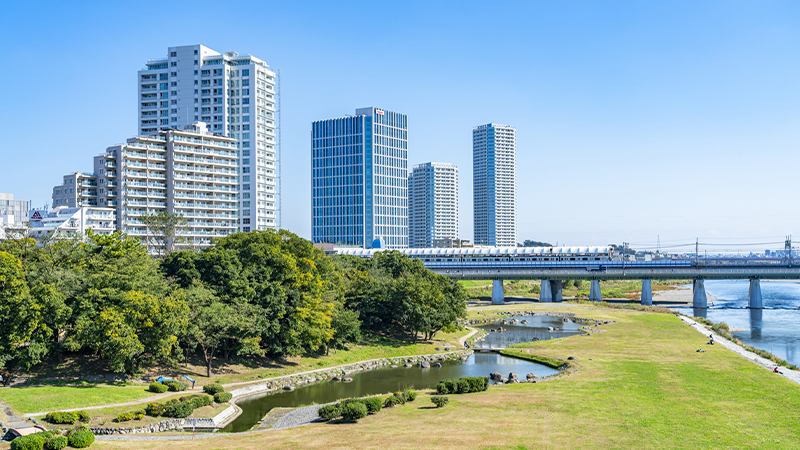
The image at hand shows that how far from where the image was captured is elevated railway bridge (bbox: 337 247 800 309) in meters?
146

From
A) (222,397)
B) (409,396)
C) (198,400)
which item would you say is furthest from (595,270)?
(198,400)

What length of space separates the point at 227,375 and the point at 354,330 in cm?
1973

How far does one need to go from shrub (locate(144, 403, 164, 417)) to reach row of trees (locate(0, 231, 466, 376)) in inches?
333

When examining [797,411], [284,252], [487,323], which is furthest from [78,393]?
[487,323]

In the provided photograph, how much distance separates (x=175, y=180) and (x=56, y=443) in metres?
126

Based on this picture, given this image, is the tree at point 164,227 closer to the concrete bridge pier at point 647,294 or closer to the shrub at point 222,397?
the shrub at point 222,397

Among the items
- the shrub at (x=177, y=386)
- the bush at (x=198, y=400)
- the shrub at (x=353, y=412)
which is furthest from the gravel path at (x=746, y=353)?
the shrub at (x=177, y=386)

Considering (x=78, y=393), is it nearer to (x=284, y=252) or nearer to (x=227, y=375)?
(x=227, y=375)

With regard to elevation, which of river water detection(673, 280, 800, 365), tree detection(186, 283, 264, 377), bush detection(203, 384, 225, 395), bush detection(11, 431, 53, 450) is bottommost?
river water detection(673, 280, 800, 365)

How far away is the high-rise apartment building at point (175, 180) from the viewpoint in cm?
14900

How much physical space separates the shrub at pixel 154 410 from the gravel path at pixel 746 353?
59343 mm

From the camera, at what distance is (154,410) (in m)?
48.1

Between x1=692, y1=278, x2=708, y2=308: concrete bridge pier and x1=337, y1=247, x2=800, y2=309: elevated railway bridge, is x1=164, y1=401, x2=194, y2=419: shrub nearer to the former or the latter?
x1=337, y1=247, x2=800, y2=309: elevated railway bridge

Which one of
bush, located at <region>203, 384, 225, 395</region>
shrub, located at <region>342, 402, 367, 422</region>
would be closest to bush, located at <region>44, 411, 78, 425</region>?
bush, located at <region>203, 384, 225, 395</region>
